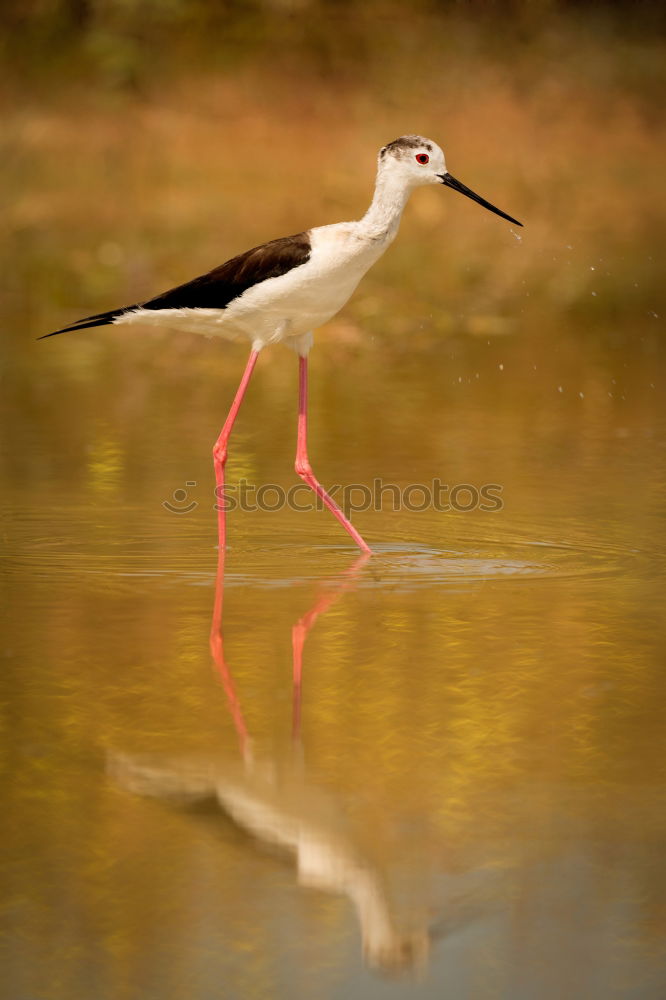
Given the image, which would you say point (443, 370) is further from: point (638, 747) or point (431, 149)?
point (638, 747)

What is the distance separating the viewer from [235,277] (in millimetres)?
7359

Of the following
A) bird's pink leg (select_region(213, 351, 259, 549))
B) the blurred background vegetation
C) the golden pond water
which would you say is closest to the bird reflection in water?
the golden pond water

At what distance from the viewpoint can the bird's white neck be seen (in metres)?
7.11

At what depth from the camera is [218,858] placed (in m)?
3.70

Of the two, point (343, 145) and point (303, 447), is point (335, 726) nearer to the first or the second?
point (303, 447)

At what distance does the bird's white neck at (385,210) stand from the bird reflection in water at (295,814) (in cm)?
273

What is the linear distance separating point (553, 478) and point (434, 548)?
1504mm

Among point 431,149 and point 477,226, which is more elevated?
point 477,226

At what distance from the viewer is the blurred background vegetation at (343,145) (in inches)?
605

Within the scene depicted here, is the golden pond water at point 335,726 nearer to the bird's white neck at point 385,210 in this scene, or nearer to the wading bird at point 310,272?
the wading bird at point 310,272

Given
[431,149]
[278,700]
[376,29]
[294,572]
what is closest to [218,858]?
[278,700]

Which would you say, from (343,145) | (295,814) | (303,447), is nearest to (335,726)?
(295,814)

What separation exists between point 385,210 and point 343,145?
11539 millimetres

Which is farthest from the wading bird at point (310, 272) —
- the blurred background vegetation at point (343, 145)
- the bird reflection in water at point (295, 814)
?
the blurred background vegetation at point (343, 145)
